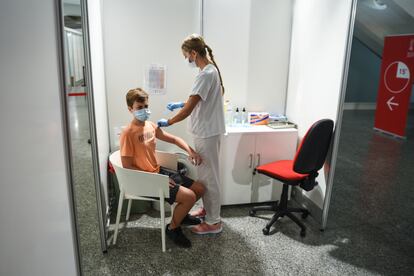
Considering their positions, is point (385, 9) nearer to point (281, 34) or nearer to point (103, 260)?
point (281, 34)

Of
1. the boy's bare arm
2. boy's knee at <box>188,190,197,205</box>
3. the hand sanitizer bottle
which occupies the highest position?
the hand sanitizer bottle

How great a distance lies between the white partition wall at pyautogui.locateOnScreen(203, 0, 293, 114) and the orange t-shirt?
110 cm

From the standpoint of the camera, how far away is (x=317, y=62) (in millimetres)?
2684

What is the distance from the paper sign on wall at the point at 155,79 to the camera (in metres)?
2.95

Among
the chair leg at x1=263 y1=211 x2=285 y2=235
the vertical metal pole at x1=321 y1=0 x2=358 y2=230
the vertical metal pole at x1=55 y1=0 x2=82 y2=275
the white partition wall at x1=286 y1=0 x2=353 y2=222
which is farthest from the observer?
the chair leg at x1=263 y1=211 x2=285 y2=235

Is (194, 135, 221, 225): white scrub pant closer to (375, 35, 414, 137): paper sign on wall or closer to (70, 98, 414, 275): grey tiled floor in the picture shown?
(70, 98, 414, 275): grey tiled floor

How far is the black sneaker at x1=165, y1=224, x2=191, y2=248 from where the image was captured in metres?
2.40

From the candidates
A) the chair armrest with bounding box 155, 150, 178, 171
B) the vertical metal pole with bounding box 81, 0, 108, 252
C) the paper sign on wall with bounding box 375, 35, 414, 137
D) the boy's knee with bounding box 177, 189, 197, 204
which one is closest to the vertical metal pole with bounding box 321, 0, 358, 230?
the boy's knee with bounding box 177, 189, 197, 204

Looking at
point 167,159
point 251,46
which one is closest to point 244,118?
point 251,46

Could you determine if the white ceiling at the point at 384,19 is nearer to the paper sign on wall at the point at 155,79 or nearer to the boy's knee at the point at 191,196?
the paper sign on wall at the point at 155,79

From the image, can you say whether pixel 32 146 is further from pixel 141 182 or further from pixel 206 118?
pixel 206 118

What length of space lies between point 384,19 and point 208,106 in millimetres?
5374

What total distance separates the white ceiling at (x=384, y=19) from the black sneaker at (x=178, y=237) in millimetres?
4529

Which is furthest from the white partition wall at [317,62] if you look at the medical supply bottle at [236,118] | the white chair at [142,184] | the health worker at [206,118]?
the white chair at [142,184]
